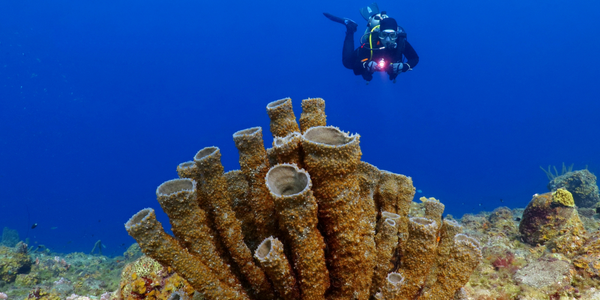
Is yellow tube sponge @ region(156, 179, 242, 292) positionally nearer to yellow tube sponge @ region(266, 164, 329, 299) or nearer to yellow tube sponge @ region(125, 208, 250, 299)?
yellow tube sponge @ region(125, 208, 250, 299)

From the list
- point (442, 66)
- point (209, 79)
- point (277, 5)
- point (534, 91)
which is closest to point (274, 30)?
point (277, 5)

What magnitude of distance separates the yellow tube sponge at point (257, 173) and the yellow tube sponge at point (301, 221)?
57cm

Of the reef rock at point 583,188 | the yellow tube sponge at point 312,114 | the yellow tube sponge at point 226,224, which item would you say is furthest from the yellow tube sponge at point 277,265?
the reef rock at point 583,188

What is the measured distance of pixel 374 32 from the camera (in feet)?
32.8

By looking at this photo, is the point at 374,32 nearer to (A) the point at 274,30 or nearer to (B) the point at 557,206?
(B) the point at 557,206

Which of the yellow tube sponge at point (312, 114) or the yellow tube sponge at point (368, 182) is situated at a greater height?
the yellow tube sponge at point (312, 114)

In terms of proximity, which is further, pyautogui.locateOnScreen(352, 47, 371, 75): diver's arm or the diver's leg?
the diver's leg

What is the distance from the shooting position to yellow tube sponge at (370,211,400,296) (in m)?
2.19

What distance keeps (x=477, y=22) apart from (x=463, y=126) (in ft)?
144

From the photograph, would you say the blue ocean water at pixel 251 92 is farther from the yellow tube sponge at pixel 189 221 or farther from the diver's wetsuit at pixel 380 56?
the yellow tube sponge at pixel 189 221

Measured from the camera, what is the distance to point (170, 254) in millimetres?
1823

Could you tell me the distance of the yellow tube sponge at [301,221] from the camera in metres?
1.58

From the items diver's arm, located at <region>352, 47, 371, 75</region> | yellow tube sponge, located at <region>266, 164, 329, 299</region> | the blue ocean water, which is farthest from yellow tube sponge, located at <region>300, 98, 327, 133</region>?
the blue ocean water

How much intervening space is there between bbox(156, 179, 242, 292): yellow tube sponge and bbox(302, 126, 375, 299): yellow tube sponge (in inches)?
32.4
